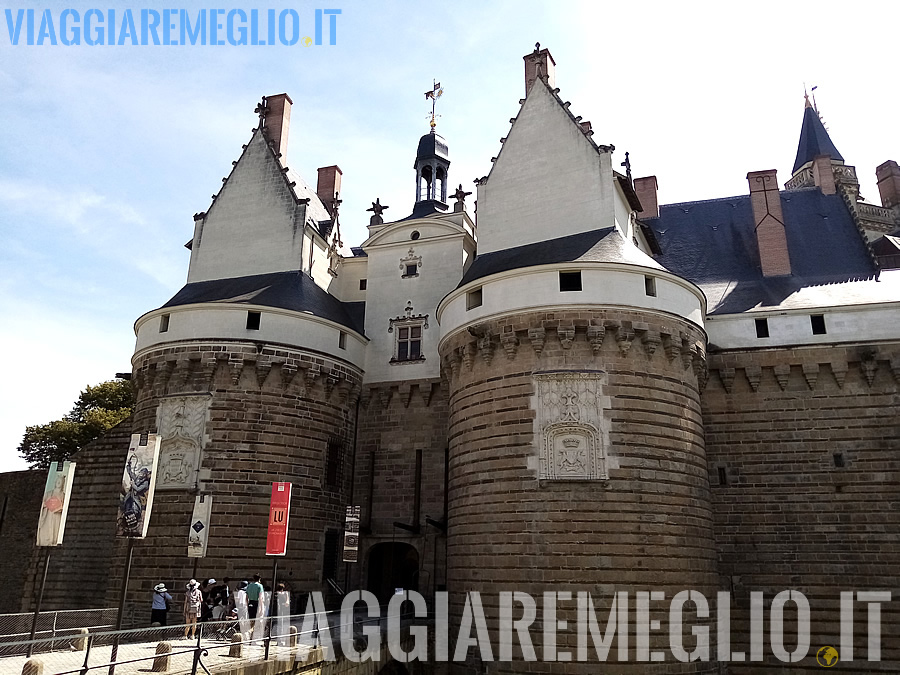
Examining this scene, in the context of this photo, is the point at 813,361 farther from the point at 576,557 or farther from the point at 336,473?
the point at 336,473

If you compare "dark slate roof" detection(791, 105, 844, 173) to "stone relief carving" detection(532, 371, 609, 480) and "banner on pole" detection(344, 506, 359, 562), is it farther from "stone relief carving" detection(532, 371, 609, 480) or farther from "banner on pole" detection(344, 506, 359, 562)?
"banner on pole" detection(344, 506, 359, 562)

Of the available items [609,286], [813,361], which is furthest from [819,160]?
[609,286]

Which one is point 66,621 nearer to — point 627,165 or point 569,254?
point 569,254

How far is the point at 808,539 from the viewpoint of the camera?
1870 centimetres

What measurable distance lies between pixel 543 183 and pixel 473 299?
4704 mm

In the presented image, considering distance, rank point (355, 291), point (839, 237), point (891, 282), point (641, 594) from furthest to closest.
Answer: point (355, 291)
point (839, 237)
point (891, 282)
point (641, 594)

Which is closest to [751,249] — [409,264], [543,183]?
[543,183]

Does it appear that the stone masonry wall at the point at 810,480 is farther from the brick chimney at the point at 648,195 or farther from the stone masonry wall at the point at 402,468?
the brick chimney at the point at 648,195

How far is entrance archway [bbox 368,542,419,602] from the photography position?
866 inches

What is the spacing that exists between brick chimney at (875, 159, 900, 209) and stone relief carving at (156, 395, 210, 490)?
30.6m

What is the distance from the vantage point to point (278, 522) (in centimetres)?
1520

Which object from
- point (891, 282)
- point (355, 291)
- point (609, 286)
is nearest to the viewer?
point (609, 286)

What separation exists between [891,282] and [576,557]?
46.1 ft

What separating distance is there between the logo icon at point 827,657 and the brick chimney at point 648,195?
16.2 meters
